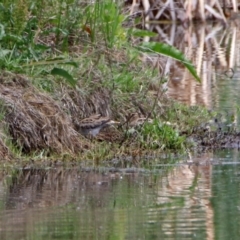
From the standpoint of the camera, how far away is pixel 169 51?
34.4ft

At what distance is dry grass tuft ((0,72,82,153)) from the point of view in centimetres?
889

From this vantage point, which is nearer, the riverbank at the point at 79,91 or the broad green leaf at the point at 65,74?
the riverbank at the point at 79,91

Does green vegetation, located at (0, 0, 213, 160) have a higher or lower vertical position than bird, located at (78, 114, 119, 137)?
higher

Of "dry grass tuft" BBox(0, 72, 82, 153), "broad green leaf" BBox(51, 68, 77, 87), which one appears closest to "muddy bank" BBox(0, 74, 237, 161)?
"dry grass tuft" BBox(0, 72, 82, 153)

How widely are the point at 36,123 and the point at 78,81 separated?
0.97 meters

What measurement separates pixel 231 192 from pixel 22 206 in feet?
5.01

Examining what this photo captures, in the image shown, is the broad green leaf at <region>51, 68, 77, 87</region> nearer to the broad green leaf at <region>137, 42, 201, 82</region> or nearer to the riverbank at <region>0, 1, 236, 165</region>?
the riverbank at <region>0, 1, 236, 165</region>

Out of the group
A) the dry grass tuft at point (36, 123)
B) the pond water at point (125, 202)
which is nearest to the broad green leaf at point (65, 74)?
A: the dry grass tuft at point (36, 123)

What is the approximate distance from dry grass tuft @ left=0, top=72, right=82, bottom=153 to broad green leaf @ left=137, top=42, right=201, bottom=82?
1.70 meters

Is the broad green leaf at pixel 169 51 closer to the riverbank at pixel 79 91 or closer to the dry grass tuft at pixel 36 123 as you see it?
the riverbank at pixel 79 91

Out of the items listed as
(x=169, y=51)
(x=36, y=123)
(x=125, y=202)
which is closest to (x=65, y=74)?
(x=36, y=123)

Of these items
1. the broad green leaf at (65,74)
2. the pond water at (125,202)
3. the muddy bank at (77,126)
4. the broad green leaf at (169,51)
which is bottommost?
the pond water at (125,202)

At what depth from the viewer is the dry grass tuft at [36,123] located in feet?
29.2

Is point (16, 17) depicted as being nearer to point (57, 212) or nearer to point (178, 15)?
point (57, 212)
